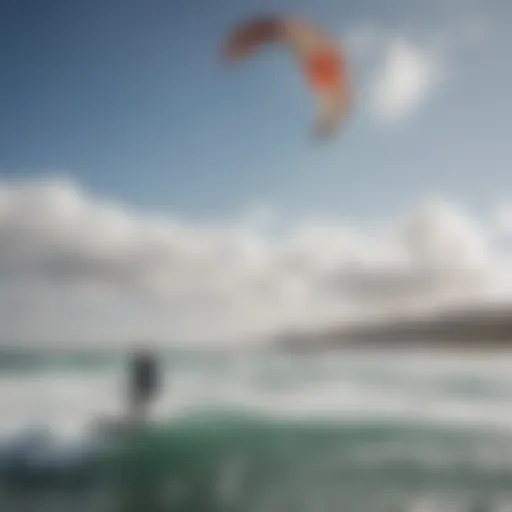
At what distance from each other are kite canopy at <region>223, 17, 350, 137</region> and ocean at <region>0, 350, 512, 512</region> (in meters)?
0.71

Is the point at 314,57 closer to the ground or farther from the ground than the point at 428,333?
farther from the ground

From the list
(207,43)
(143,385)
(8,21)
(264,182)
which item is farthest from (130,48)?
(143,385)

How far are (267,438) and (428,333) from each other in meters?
0.59

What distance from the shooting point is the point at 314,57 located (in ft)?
6.09

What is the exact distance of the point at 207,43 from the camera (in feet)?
6.55

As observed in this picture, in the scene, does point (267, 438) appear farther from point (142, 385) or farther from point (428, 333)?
point (428, 333)

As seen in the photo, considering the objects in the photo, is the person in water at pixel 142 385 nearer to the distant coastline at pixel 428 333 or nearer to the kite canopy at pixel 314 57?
the distant coastline at pixel 428 333

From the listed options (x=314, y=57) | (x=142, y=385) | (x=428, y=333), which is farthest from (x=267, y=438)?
(x=314, y=57)

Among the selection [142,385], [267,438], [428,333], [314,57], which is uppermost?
[314,57]

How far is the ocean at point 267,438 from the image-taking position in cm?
191

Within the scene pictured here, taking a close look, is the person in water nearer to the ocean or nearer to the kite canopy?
the ocean

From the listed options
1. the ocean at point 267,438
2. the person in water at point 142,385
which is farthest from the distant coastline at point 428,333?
the person in water at point 142,385

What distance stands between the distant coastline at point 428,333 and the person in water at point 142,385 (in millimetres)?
392

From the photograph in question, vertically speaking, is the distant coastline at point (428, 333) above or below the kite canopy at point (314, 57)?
below
